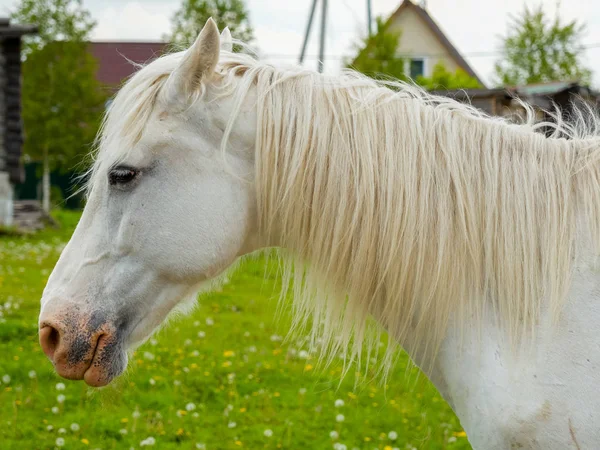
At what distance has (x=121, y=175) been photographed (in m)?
2.33

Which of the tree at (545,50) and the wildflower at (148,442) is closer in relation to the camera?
the wildflower at (148,442)

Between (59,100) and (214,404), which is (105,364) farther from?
(59,100)

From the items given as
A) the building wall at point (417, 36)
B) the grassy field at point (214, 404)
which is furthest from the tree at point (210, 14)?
the grassy field at point (214, 404)

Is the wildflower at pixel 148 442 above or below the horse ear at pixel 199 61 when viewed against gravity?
below

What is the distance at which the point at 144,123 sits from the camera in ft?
7.64

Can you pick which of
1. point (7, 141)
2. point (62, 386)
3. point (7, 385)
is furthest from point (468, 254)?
point (7, 141)

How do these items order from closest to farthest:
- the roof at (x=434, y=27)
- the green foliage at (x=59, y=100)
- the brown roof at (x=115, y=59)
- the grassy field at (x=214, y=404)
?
1. the grassy field at (x=214, y=404)
2. the green foliage at (x=59, y=100)
3. the roof at (x=434, y=27)
4. the brown roof at (x=115, y=59)

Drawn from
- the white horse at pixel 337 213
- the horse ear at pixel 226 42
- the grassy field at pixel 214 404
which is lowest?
the grassy field at pixel 214 404

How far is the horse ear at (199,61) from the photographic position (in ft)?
7.27

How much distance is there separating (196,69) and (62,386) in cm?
378

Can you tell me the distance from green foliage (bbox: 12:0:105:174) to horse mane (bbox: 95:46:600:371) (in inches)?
929

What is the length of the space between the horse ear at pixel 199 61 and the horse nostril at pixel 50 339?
94 centimetres

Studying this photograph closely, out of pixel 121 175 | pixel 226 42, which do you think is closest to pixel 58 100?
pixel 226 42

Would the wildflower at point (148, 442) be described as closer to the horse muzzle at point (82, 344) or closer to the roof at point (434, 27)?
the horse muzzle at point (82, 344)
